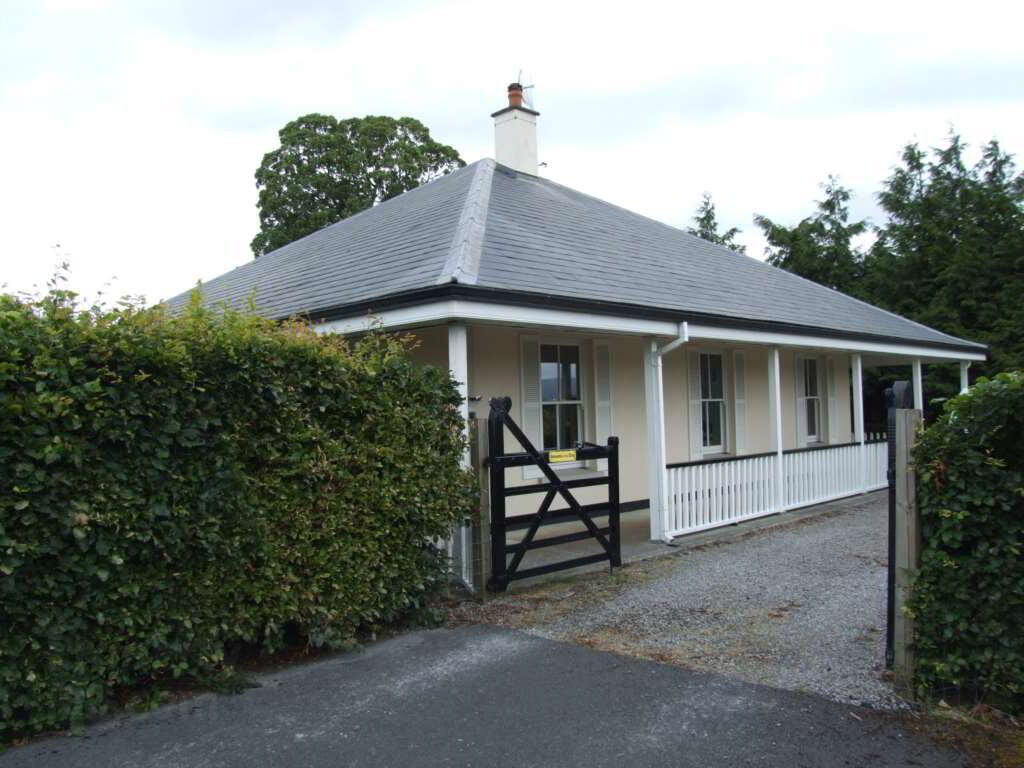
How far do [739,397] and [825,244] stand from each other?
1748 centimetres

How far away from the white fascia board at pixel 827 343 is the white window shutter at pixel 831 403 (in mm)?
1553

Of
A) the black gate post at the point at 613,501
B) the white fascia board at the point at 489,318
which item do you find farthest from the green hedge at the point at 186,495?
the black gate post at the point at 613,501

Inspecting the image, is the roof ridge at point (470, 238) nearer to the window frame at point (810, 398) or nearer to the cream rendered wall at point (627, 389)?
the cream rendered wall at point (627, 389)

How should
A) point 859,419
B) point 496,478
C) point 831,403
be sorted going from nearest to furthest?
point 496,478 → point 859,419 → point 831,403

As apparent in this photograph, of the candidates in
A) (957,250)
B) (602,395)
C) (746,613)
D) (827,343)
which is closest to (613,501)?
(746,613)

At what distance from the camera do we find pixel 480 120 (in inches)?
607

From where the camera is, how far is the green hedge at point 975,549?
381cm

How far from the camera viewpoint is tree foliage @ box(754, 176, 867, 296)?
26750mm

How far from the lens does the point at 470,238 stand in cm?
820

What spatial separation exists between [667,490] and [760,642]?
3.65 m

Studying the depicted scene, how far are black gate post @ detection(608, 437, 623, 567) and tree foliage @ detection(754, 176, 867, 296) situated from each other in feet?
70.7

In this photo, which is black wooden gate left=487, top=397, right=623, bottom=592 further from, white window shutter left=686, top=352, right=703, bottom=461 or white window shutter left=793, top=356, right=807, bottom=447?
white window shutter left=793, top=356, right=807, bottom=447

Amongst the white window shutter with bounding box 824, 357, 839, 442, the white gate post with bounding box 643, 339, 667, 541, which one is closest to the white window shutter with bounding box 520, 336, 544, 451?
the white gate post with bounding box 643, 339, 667, 541

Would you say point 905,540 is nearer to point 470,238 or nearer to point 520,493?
point 520,493
